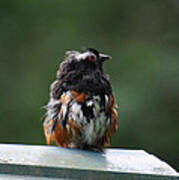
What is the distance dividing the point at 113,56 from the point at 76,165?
473 cm

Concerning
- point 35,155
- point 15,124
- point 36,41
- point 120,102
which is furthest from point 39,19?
point 35,155

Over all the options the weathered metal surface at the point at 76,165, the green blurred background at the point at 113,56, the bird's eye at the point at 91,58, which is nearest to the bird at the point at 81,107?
the bird's eye at the point at 91,58

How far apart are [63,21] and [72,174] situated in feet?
Result: 18.2

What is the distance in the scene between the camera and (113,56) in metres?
7.05

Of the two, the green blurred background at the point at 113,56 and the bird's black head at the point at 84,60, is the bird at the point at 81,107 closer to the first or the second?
the bird's black head at the point at 84,60

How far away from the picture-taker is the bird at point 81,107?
3.28 m

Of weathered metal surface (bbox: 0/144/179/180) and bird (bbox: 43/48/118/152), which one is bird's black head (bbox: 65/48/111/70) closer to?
bird (bbox: 43/48/118/152)

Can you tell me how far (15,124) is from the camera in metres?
7.14

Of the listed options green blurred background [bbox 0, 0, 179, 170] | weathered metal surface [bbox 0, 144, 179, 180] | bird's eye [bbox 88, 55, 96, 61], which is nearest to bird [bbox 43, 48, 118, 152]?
bird's eye [bbox 88, 55, 96, 61]

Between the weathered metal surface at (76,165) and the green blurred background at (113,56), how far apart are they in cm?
347

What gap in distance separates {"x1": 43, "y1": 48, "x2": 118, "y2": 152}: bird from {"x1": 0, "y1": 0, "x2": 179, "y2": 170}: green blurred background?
274 cm

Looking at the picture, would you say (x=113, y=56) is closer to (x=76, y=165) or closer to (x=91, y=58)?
(x=91, y=58)

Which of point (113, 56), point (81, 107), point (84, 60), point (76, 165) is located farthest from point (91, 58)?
point (113, 56)

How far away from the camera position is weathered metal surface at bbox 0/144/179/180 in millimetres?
2314
